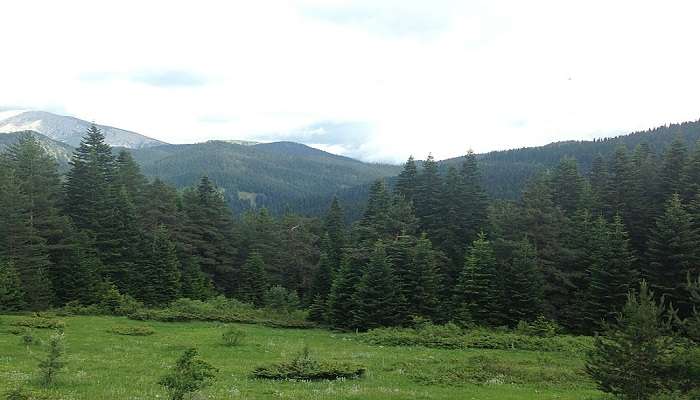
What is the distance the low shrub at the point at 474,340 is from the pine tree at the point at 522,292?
27.8 ft

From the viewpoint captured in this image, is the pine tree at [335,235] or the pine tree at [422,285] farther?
the pine tree at [335,235]

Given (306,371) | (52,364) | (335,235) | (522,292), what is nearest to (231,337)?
(306,371)

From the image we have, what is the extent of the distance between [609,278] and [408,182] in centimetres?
2803

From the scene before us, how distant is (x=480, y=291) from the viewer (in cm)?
4244

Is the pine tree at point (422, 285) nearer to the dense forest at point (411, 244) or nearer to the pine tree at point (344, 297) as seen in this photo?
the dense forest at point (411, 244)

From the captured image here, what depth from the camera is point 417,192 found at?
61.3 m

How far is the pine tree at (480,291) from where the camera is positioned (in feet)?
136

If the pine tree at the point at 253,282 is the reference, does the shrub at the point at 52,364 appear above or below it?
above

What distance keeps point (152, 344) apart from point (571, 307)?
38.4 metres

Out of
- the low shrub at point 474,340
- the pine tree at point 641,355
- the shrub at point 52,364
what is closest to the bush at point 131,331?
the low shrub at point 474,340

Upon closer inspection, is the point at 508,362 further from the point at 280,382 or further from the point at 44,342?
the point at 44,342

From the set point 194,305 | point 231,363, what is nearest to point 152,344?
point 231,363

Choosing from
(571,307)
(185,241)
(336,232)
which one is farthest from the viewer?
(336,232)

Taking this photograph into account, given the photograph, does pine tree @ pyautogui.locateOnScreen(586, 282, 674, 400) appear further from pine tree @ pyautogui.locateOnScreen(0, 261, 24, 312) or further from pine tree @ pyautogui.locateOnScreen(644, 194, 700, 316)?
pine tree @ pyautogui.locateOnScreen(0, 261, 24, 312)
